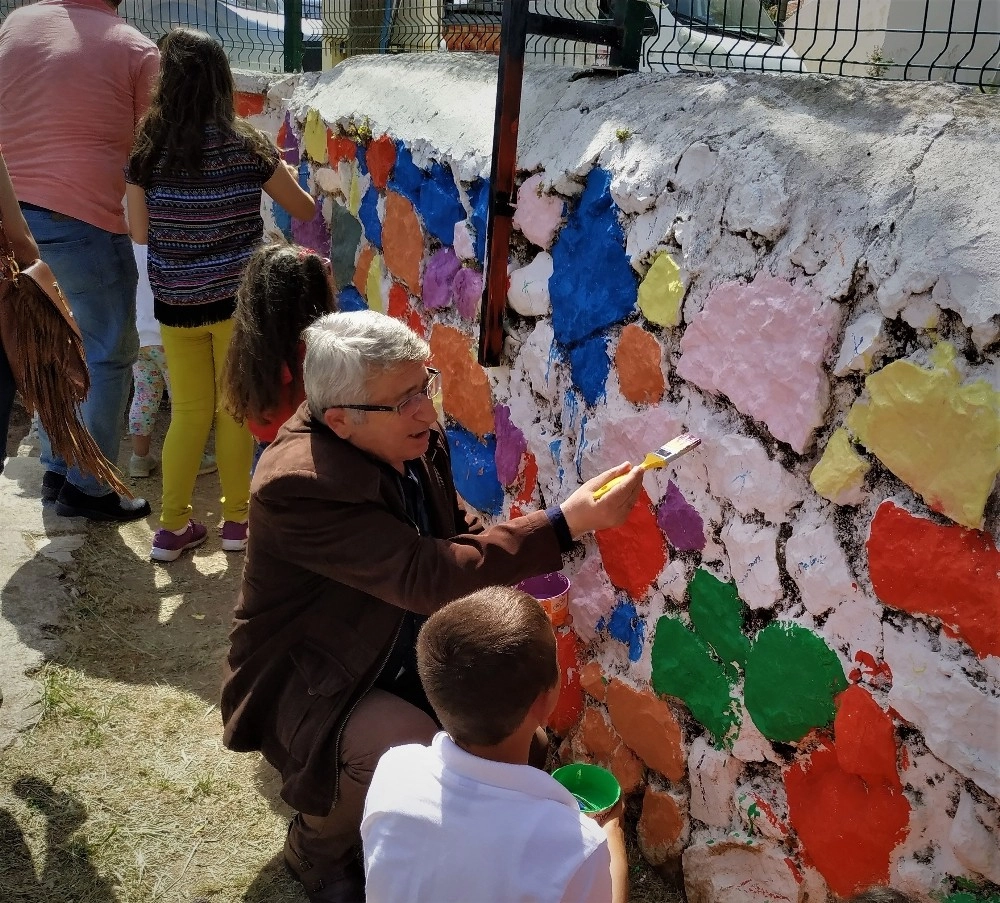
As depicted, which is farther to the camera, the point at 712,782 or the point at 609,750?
the point at 609,750

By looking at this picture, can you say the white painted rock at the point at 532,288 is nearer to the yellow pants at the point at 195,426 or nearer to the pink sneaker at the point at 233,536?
the yellow pants at the point at 195,426

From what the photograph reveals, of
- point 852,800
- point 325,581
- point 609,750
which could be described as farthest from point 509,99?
point 852,800

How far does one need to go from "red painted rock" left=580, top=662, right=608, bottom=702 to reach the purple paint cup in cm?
15

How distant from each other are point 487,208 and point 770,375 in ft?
3.60

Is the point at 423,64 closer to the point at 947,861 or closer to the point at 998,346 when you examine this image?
the point at 998,346

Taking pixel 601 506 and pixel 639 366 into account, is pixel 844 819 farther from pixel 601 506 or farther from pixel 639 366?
pixel 639 366

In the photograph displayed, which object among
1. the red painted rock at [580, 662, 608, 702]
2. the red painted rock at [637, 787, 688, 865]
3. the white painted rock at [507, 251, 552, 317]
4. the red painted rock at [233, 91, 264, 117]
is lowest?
the red painted rock at [637, 787, 688, 865]

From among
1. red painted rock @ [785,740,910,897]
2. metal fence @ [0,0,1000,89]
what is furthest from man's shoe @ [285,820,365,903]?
metal fence @ [0,0,1000,89]

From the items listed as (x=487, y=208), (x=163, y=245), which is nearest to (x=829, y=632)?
(x=487, y=208)

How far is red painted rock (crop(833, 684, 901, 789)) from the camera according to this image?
1613mm

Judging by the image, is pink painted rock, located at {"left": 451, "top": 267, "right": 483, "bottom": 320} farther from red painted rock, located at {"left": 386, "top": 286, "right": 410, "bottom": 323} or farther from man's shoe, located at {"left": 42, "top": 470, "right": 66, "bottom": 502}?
man's shoe, located at {"left": 42, "top": 470, "right": 66, "bottom": 502}

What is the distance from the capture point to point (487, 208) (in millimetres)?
2590

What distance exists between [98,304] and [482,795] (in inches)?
118

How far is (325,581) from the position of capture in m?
2.08
